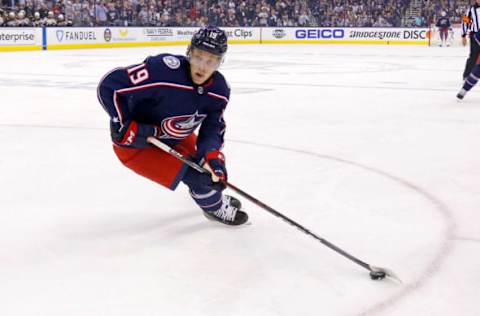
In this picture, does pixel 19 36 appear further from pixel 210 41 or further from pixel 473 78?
pixel 210 41

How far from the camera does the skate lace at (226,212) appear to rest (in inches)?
94.0

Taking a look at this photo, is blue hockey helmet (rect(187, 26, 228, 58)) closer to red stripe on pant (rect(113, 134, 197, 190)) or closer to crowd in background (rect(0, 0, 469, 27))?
red stripe on pant (rect(113, 134, 197, 190))

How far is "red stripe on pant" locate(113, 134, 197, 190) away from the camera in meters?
2.28

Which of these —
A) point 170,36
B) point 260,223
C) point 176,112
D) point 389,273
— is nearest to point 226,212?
point 260,223

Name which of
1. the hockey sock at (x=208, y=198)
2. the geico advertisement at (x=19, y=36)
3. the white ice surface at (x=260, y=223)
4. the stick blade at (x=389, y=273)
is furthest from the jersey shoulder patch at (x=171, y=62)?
the geico advertisement at (x=19, y=36)

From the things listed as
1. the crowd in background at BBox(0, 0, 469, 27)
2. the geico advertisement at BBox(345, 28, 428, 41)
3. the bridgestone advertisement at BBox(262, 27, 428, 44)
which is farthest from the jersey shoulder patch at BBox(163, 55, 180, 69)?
the geico advertisement at BBox(345, 28, 428, 41)

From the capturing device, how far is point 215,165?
217 centimetres

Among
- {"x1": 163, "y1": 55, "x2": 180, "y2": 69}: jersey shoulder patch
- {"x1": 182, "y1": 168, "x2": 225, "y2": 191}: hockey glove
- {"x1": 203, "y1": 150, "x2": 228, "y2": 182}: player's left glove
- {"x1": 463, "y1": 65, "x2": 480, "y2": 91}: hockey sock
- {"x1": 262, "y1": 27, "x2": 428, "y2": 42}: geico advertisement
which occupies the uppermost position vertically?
{"x1": 262, "y1": 27, "x2": 428, "y2": 42}: geico advertisement

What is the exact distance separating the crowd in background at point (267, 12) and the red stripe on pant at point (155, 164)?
15457 mm

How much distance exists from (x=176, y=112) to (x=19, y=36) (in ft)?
44.8

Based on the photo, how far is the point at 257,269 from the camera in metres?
1.99

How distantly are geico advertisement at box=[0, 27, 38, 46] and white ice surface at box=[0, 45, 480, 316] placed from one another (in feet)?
33.2

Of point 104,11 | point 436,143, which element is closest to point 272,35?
point 104,11

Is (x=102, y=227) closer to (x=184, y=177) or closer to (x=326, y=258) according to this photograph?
(x=184, y=177)
